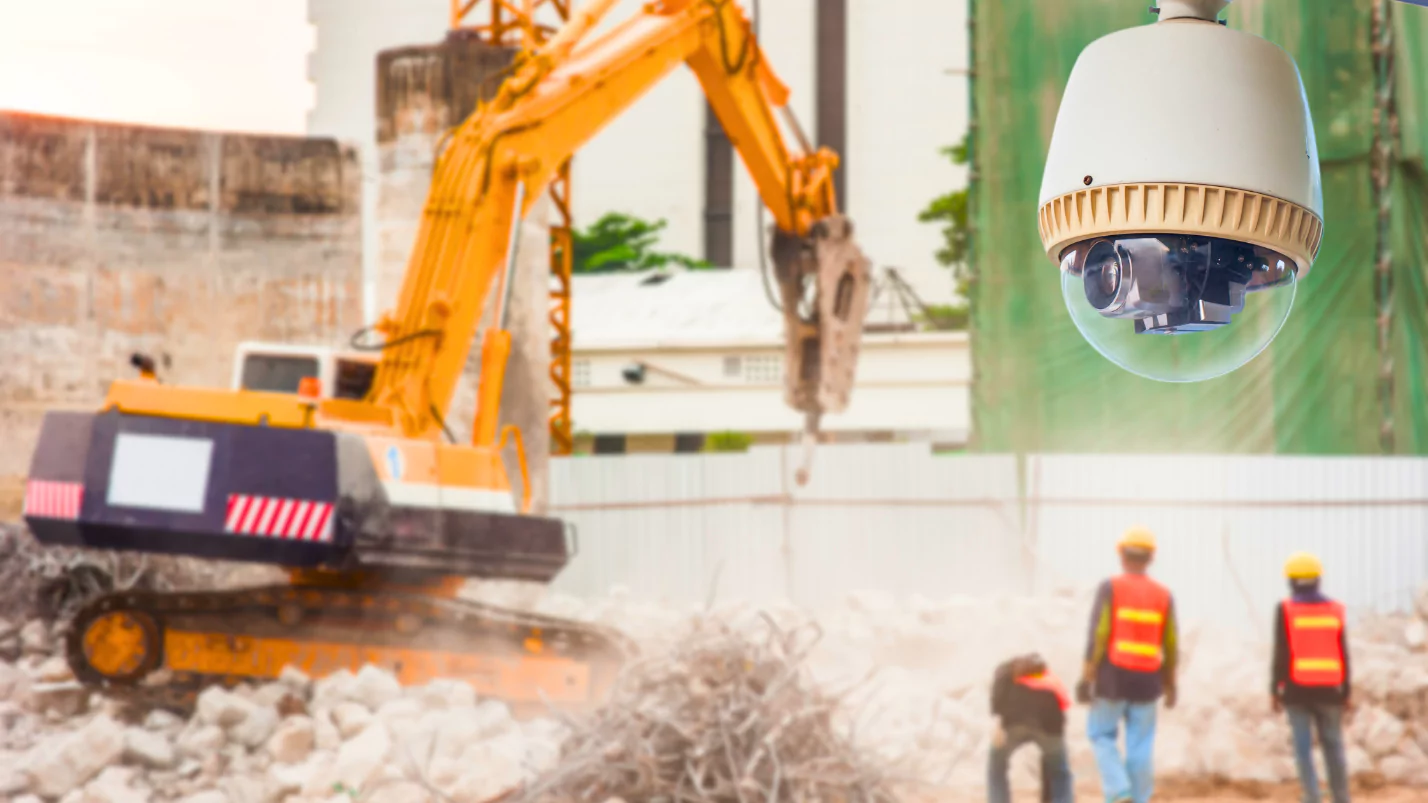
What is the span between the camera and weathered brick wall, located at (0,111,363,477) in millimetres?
9906

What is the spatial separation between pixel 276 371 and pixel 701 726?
2751 millimetres

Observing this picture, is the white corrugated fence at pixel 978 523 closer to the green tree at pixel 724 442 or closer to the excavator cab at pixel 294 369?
the excavator cab at pixel 294 369

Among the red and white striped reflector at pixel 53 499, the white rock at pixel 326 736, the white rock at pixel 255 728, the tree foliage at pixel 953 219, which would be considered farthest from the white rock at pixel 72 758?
the tree foliage at pixel 953 219

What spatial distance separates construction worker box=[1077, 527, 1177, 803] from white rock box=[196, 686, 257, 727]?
11.8 feet

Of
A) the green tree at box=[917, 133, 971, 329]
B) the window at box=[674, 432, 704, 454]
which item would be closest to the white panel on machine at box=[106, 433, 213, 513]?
the window at box=[674, 432, 704, 454]

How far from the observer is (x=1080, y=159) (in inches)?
54.0

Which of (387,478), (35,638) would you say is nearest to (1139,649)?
(387,478)

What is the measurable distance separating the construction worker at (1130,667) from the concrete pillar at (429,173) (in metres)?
4.93

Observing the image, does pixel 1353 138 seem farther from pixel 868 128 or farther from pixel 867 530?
pixel 868 128

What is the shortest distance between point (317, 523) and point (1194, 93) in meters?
5.68

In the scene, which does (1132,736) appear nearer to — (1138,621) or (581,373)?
(1138,621)

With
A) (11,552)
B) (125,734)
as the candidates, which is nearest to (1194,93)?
(125,734)

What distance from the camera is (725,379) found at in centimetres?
1758

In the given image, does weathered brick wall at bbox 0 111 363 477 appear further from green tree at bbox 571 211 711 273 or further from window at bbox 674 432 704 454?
green tree at bbox 571 211 711 273
